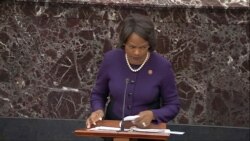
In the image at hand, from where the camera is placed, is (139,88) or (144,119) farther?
(139,88)

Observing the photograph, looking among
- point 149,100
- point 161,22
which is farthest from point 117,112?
point 161,22

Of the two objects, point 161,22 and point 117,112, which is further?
point 161,22

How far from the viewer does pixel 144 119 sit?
Answer: 4.29 metres

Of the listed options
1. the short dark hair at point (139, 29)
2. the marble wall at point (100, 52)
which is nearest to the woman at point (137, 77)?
the short dark hair at point (139, 29)

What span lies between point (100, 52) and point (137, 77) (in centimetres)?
242

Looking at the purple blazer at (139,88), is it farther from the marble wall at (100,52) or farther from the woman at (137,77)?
the marble wall at (100,52)

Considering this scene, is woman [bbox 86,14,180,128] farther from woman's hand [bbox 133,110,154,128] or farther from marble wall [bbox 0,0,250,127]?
marble wall [bbox 0,0,250,127]

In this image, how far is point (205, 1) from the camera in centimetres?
688

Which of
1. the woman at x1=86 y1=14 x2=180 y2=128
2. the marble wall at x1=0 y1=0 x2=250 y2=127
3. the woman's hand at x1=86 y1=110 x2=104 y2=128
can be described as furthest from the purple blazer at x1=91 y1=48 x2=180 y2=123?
the marble wall at x1=0 y1=0 x2=250 y2=127

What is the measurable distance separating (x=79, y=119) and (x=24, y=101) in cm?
64

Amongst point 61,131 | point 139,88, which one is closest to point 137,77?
point 139,88

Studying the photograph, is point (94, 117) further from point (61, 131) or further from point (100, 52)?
point (61, 131)

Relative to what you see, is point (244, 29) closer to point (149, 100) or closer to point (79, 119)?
point (79, 119)

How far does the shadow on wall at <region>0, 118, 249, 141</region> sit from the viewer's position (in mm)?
6969
